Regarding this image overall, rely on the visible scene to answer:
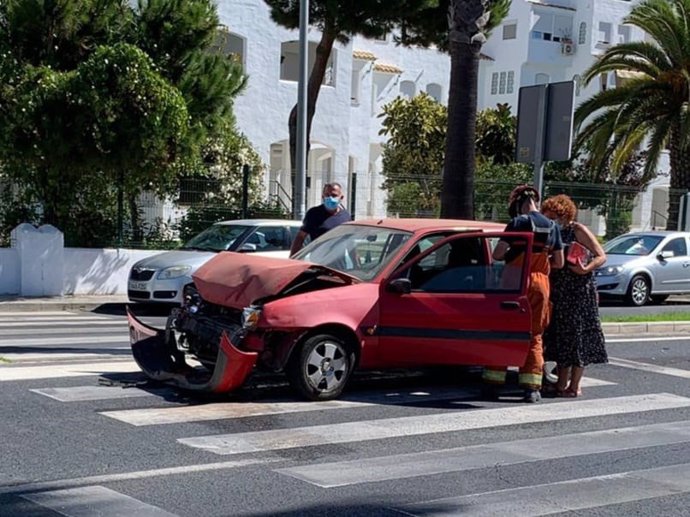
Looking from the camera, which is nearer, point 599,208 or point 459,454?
point 459,454

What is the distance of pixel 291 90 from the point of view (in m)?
33.9

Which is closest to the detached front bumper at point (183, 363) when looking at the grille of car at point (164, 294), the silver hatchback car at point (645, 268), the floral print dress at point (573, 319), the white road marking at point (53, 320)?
the floral print dress at point (573, 319)

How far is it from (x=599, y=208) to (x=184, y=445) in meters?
21.7

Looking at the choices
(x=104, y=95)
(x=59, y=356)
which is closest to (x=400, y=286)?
(x=59, y=356)

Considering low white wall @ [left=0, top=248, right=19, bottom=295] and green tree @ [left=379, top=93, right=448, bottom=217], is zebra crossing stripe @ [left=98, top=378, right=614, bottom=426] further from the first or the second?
green tree @ [left=379, top=93, right=448, bottom=217]

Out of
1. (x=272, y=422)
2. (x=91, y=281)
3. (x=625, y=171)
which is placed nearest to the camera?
(x=272, y=422)

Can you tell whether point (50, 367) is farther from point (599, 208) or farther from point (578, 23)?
point (578, 23)

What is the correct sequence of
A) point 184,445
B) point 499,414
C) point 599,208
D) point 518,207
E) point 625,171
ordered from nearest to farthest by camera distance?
point 184,445 < point 499,414 < point 518,207 < point 599,208 < point 625,171

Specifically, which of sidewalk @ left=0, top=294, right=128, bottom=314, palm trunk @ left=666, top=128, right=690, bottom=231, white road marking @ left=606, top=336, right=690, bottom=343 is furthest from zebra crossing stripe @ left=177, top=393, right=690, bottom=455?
palm trunk @ left=666, top=128, right=690, bottom=231

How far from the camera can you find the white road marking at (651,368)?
11453mm

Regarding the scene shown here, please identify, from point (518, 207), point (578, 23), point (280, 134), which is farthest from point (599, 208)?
point (578, 23)

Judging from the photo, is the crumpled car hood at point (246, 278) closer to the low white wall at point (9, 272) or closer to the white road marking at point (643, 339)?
the white road marking at point (643, 339)

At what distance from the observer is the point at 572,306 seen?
9.48 meters

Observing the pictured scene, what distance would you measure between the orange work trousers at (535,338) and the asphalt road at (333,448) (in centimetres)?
26
